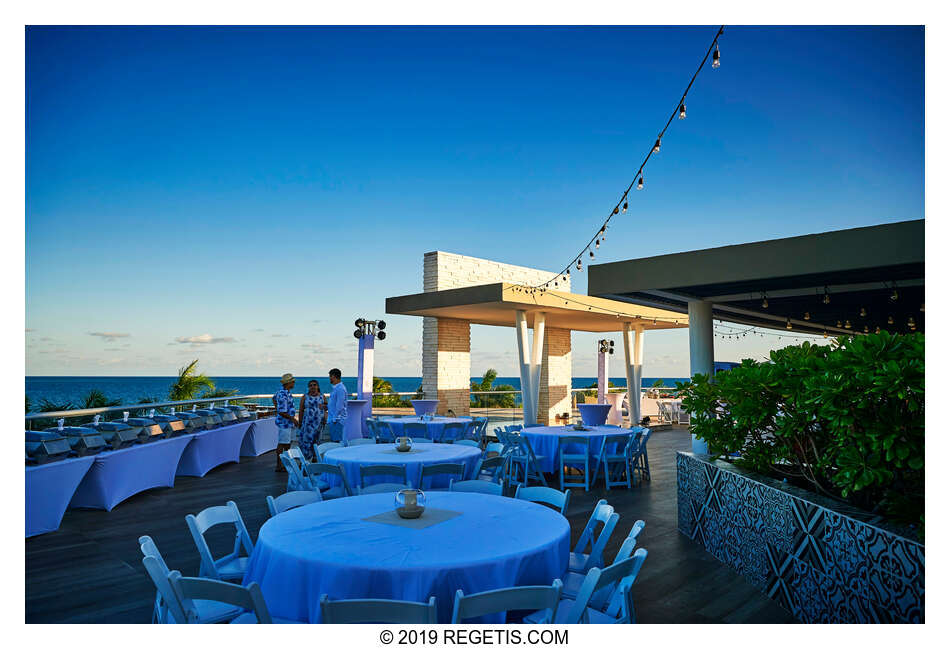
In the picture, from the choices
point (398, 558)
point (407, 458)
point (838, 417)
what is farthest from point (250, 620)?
point (407, 458)

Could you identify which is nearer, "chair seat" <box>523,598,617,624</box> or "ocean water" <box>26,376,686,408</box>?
"chair seat" <box>523,598,617,624</box>

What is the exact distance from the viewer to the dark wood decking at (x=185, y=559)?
11.4ft

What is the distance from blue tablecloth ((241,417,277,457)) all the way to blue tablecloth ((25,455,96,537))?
4.44m

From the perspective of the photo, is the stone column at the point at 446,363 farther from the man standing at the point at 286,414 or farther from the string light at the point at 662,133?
the string light at the point at 662,133

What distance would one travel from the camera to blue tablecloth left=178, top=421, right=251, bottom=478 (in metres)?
8.02

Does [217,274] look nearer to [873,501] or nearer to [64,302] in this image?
[64,302]

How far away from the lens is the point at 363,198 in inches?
641

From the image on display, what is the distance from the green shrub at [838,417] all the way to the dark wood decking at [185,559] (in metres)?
0.93

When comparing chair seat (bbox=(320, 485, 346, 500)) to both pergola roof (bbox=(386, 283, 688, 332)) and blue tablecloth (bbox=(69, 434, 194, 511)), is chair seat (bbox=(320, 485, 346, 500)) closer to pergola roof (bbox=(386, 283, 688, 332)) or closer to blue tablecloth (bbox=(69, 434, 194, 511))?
blue tablecloth (bbox=(69, 434, 194, 511))

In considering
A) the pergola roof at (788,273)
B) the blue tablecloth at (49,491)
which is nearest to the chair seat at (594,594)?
the blue tablecloth at (49,491)

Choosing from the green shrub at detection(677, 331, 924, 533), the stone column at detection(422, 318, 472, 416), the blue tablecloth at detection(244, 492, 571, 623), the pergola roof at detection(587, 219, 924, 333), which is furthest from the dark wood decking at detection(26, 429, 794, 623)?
the stone column at detection(422, 318, 472, 416)

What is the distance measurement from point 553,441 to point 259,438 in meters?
5.45
